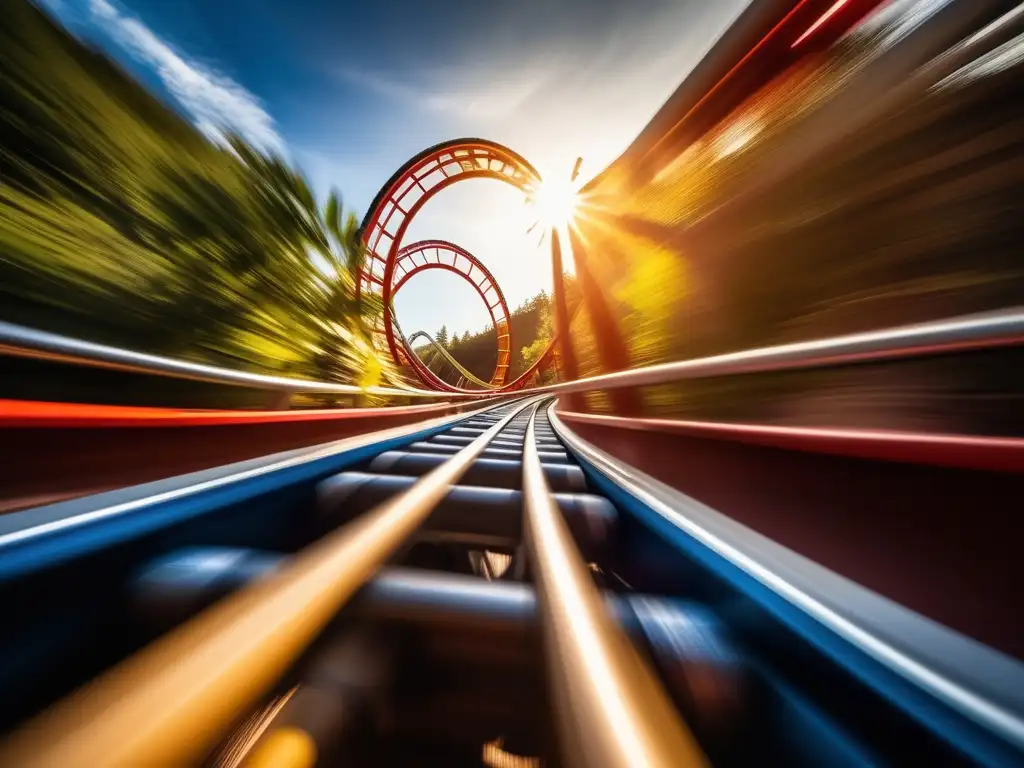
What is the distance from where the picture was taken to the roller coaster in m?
0.37

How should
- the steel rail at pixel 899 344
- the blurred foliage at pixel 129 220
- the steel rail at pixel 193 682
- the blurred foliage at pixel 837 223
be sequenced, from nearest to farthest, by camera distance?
1. the steel rail at pixel 193 682
2. the steel rail at pixel 899 344
3. the blurred foliage at pixel 837 223
4. the blurred foliage at pixel 129 220

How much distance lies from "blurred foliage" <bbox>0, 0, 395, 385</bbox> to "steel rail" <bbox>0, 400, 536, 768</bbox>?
5.36ft

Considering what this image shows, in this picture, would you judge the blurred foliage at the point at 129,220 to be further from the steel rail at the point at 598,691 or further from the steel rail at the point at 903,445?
the steel rail at the point at 903,445

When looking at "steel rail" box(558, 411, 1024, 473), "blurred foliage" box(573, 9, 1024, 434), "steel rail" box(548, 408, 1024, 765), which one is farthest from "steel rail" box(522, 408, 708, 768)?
"blurred foliage" box(573, 9, 1024, 434)

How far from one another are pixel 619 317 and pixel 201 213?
2.51 metres

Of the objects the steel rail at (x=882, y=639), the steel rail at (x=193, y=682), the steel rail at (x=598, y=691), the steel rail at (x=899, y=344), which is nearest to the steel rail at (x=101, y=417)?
the steel rail at (x=193, y=682)

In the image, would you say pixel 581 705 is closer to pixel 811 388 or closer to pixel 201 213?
pixel 811 388

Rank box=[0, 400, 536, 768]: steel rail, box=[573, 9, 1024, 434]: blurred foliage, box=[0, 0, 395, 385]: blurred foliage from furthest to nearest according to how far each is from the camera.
A: box=[0, 0, 395, 385]: blurred foliage
box=[573, 9, 1024, 434]: blurred foliage
box=[0, 400, 536, 768]: steel rail

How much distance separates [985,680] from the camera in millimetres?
399

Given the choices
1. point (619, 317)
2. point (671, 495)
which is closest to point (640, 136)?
point (619, 317)

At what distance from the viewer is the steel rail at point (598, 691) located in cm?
34

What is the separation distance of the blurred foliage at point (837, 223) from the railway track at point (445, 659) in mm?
717

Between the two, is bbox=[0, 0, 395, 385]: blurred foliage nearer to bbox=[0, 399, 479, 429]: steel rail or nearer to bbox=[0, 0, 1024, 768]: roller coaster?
bbox=[0, 399, 479, 429]: steel rail

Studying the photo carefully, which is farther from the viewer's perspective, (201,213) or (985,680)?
(201,213)
